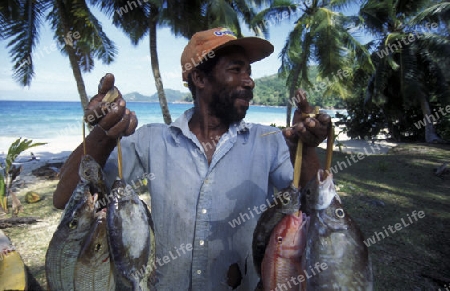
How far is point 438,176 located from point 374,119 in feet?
48.4

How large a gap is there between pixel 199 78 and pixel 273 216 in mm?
1247

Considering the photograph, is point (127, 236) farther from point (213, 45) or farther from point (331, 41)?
point (331, 41)

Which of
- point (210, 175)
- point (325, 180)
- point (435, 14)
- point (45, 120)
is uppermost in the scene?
point (435, 14)

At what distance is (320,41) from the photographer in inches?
639

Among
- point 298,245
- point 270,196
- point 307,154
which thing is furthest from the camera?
point 270,196

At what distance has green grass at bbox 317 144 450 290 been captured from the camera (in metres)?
4.44

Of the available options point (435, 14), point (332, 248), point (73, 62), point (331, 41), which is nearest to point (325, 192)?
point (332, 248)

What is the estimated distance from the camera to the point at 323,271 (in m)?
1.53

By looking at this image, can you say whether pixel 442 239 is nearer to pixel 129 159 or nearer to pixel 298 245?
pixel 298 245

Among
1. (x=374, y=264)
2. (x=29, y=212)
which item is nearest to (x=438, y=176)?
(x=374, y=264)

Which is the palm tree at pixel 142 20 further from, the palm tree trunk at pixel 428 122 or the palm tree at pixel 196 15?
the palm tree trunk at pixel 428 122

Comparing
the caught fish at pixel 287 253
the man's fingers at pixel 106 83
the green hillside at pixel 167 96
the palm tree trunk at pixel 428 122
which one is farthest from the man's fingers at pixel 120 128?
the green hillside at pixel 167 96

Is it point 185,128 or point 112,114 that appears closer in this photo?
point 112,114

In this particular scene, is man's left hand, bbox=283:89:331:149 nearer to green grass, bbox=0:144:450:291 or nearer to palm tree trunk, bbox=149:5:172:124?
green grass, bbox=0:144:450:291
